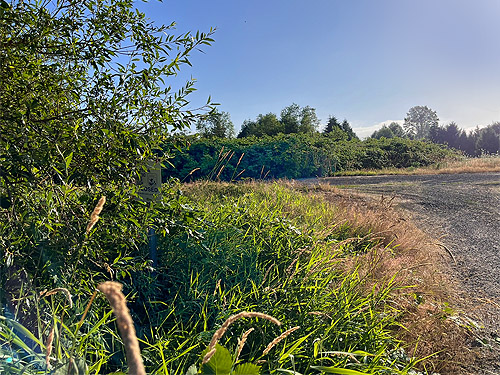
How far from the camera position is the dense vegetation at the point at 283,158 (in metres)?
14.0

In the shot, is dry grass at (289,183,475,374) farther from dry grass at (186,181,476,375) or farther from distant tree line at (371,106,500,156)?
distant tree line at (371,106,500,156)

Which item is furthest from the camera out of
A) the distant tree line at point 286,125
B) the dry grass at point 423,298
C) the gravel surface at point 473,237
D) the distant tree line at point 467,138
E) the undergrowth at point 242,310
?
the distant tree line at point 467,138

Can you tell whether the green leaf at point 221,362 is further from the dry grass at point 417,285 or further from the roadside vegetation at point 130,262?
the dry grass at point 417,285

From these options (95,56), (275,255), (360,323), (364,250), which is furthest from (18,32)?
(364,250)

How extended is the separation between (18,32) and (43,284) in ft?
4.17

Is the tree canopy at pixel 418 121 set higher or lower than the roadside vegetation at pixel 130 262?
higher

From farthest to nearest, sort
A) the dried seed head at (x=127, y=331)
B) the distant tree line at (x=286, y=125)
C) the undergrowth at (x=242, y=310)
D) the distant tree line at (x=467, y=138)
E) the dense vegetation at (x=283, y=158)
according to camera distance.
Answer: the distant tree line at (x=467, y=138) → the distant tree line at (x=286, y=125) → the dense vegetation at (x=283, y=158) → the undergrowth at (x=242, y=310) → the dried seed head at (x=127, y=331)

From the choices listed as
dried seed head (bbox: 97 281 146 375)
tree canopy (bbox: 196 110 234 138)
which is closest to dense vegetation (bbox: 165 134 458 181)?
tree canopy (bbox: 196 110 234 138)

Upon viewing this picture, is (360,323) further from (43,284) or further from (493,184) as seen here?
(493,184)

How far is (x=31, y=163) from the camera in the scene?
1612 millimetres

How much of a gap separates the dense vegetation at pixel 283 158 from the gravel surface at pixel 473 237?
17.9ft

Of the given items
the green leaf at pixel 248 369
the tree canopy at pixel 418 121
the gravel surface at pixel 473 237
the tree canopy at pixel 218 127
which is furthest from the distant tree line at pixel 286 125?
the tree canopy at pixel 418 121

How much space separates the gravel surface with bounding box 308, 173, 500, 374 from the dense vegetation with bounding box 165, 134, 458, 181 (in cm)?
545

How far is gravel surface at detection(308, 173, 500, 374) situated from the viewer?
2686 mm
